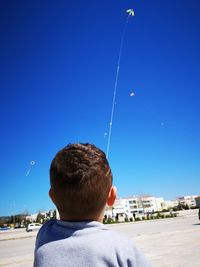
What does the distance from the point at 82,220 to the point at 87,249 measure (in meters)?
0.14

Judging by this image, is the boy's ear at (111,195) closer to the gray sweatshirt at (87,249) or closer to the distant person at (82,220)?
the distant person at (82,220)

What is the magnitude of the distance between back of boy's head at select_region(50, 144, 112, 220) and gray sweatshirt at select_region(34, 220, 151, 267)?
68mm

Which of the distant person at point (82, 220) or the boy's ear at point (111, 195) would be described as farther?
the boy's ear at point (111, 195)

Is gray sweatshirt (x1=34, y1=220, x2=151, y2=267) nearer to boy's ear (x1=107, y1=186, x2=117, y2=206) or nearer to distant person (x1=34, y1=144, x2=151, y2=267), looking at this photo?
distant person (x1=34, y1=144, x2=151, y2=267)

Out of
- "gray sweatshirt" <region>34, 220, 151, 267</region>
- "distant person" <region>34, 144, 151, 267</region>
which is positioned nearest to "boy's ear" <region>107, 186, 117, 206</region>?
"distant person" <region>34, 144, 151, 267</region>

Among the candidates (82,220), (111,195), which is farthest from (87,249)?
(111,195)

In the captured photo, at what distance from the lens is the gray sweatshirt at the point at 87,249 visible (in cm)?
112

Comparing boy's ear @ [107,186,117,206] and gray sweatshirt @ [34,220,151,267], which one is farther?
boy's ear @ [107,186,117,206]

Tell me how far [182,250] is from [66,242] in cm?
870

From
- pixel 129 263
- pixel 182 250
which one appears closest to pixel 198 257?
pixel 182 250

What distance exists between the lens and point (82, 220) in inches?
49.4

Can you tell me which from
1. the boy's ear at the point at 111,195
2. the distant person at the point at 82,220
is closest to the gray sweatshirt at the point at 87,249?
the distant person at the point at 82,220

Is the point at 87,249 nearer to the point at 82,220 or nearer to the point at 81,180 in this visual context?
the point at 82,220

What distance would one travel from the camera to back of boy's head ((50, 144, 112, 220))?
3.99 feet
